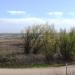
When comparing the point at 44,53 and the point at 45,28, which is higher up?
the point at 45,28

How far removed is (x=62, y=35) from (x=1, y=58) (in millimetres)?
7373

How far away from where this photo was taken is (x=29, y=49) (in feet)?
125

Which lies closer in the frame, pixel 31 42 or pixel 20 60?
pixel 20 60

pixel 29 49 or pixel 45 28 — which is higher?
pixel 45 28

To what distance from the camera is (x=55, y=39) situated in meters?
37.7

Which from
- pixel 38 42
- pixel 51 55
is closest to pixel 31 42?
pixel 38 42

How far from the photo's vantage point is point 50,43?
3744cm

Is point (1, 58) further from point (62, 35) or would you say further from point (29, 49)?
point (62, 35)

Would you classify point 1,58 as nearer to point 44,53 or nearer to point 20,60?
point 20,60

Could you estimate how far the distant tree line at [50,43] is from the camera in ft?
122

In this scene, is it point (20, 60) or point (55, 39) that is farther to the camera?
point (55, 39)

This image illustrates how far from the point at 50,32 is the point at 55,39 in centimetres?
99

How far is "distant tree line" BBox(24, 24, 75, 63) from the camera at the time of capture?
3706 centimetres

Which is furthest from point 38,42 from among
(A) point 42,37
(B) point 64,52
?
(B) point 64,52
